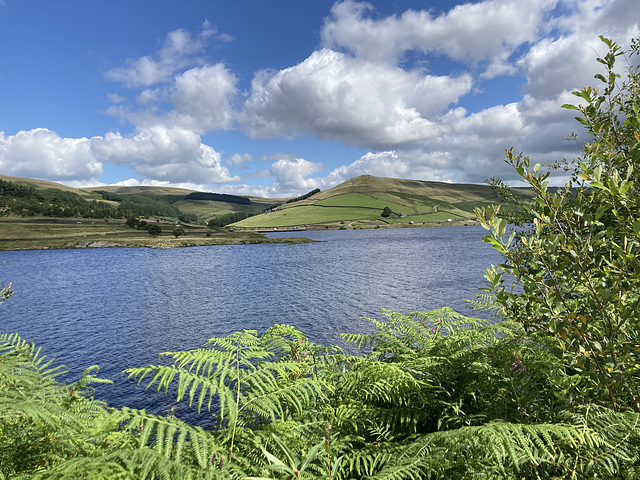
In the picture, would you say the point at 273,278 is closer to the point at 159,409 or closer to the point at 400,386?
the point at 159,409

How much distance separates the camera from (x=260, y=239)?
11862 cm

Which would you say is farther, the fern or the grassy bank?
the grassy bank

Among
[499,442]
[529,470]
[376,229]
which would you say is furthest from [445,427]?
[376,229]

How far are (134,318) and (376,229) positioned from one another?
141m

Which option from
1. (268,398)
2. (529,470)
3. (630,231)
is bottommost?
(529,470)

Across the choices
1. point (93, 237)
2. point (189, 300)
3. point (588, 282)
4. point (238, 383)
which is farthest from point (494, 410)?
point (93, 237)

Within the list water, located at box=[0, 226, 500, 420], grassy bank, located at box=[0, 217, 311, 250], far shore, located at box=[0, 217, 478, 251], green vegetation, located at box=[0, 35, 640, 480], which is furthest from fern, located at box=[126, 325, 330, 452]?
grassy bank, located at box=[0, 217, 311, 250]

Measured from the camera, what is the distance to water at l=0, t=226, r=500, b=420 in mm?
23062

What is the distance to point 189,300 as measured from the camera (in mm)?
36938

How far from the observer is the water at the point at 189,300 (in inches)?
908

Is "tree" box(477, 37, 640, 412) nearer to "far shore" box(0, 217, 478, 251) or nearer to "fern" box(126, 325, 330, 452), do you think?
"fern" box(126, 325, 330, 452)

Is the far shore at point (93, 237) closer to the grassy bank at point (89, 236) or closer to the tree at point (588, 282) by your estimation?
the grassy bank at point (89, 236)

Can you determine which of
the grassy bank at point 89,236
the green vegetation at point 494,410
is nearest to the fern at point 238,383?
the green vegetation at point 494,410

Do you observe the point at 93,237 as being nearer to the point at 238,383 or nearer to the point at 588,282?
the point at 238,383
